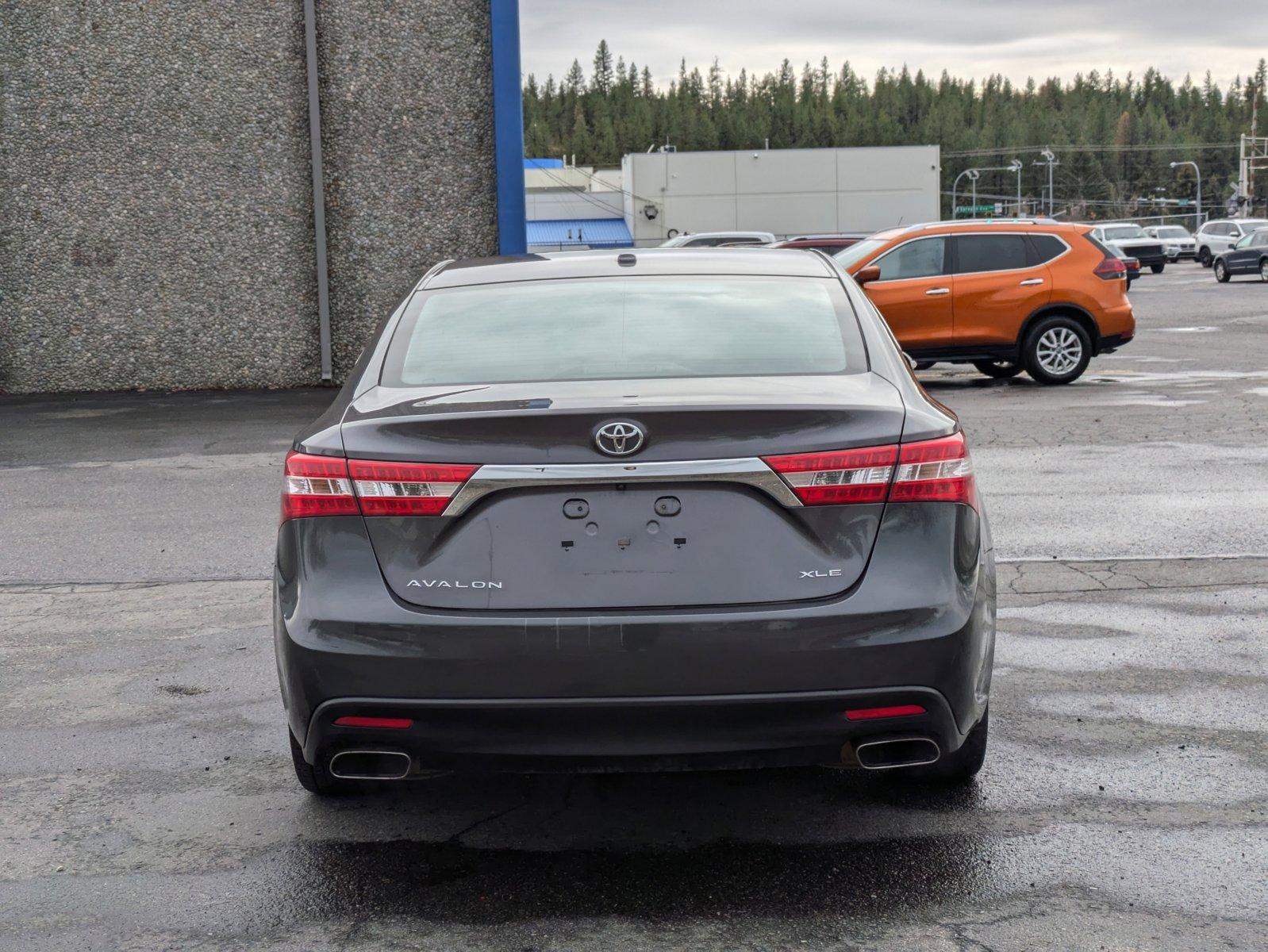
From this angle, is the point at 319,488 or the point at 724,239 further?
the point at 724,239

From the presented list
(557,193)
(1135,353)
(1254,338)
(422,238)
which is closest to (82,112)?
(422,238)

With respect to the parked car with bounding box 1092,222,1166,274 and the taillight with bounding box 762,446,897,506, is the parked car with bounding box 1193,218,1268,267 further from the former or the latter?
the taillight with bounding box 762,446,897,506

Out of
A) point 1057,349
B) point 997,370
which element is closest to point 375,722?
point 1057,349

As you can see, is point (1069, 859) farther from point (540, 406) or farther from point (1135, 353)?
point (1135, 353)

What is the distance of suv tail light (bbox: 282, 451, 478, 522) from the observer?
3.36 m

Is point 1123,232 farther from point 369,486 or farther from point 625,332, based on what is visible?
point 369,486

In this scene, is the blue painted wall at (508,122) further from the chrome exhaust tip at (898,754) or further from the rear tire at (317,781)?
the chrome exhaust tip at (898,754)

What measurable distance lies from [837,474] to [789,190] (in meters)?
74.2

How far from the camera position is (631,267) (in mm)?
4531

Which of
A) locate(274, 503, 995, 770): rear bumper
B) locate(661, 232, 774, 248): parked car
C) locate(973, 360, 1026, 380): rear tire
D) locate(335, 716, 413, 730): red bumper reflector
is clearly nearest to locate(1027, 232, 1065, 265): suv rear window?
locate(973, 360, 1026, 380): rear tire

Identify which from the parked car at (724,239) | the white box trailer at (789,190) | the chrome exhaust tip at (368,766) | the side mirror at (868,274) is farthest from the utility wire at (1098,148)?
the chrome exhaust tip at (368,766)

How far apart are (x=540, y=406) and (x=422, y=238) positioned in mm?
13675

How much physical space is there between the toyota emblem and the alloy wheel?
535 inches

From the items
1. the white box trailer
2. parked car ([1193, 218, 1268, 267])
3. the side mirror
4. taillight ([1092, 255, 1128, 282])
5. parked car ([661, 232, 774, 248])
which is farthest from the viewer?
the white box trailer
